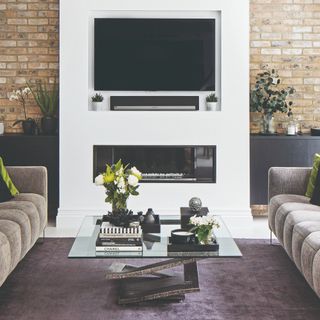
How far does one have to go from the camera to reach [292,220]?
14.2ft

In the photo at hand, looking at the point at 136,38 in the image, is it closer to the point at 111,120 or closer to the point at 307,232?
the point at 111,120

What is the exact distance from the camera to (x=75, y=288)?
4.05 metres

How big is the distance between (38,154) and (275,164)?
2.37 meters

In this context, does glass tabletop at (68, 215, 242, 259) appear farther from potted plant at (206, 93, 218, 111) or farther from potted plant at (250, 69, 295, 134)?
potted plant at (250, 69, 295, 134)

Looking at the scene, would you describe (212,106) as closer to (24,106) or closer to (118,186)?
(24,106)

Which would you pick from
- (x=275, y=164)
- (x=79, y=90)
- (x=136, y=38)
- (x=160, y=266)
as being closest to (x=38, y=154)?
(x=79, y=90)

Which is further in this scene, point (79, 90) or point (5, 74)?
point (5, 74)

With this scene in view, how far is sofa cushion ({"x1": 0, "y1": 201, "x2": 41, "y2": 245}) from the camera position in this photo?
179 inches

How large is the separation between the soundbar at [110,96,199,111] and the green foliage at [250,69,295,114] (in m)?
0.60

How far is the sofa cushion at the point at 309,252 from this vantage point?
141 inches

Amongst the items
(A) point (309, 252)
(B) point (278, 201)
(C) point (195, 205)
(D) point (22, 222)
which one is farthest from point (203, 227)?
(B) point (278, 201)

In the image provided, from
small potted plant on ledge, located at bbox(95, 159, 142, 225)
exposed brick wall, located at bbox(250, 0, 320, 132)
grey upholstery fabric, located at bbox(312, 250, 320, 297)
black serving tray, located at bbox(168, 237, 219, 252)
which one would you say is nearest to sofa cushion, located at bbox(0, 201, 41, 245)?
small potted plant on ledge, located at bbox(95, 159, 142, 225)

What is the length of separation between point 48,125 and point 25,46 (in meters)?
0.93

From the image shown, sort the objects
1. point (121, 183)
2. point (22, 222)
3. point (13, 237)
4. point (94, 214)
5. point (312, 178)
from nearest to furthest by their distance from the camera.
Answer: point (13, 237), point (121, 183), point (22, 222), point (312, 178), point (94, 214)
